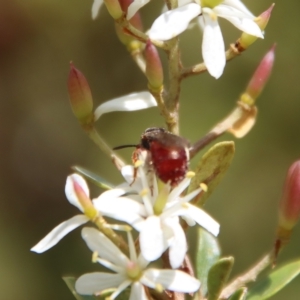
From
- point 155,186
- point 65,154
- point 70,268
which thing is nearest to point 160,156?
point 155,186

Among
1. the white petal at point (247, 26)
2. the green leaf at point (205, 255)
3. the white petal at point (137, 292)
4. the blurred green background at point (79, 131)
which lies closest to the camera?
the white petal at point (137, 292)

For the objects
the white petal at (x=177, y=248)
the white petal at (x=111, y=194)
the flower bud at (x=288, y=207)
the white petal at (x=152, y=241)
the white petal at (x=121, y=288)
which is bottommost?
the flower bud at (x=288, y=207)

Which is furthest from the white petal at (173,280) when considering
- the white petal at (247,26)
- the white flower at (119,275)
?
the white petal at (247,26)

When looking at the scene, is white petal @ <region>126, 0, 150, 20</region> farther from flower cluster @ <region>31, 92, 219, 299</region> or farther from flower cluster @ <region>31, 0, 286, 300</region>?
flower cluster @ <region>31, 92, 219, 299</region>

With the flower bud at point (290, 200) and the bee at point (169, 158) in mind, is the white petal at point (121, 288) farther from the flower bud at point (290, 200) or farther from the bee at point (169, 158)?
the flower bud at point (290, 200)

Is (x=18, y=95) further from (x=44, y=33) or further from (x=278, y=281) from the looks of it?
(x=278, y=281)

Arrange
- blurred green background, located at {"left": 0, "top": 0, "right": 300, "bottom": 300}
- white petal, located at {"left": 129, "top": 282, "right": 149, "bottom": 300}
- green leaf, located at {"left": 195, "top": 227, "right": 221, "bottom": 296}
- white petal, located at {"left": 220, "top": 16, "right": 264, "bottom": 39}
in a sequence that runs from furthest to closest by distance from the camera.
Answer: blurred green background, located at {"left": 0, "top": 0, "right": 300, "bottom": 300} → green leaf, located at {"left": 195, "top": 227, "right": 221, "bottom": 296} → white petal, located at {"left": 220, "top": 16, "right": 264, "bottom": 39} → white petal, located at {"left": 129, "top": 282, "right": 149, "bottom": 300}

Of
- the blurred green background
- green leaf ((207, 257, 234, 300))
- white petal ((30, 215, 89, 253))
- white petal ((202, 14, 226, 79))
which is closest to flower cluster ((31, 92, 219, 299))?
white petal ((30, 215, 89, 253))
